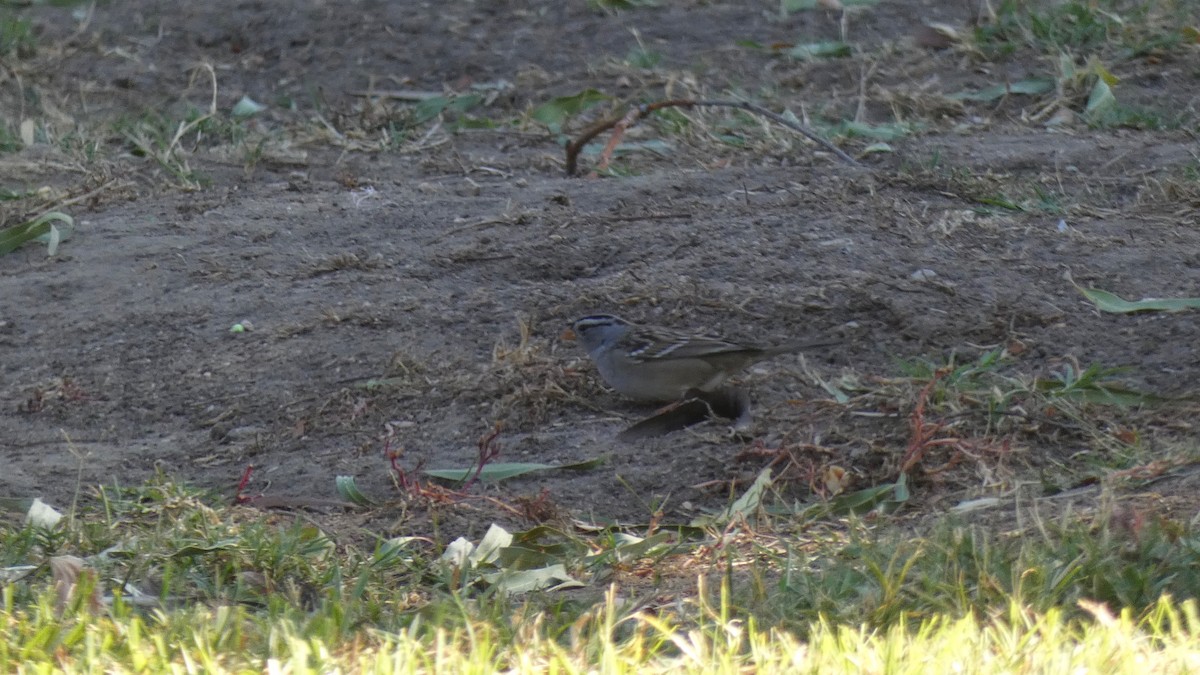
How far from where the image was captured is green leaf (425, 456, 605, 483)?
486cm

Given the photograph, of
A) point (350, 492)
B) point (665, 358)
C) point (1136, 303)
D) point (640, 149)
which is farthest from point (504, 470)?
point (640, 149)

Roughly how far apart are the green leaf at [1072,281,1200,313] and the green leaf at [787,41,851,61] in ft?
14.0

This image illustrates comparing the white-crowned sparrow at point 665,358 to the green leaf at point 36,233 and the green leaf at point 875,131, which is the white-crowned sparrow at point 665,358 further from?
the green leaf at point 36,233

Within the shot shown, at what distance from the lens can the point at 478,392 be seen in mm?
5430

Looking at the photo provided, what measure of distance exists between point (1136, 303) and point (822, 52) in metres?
4.44

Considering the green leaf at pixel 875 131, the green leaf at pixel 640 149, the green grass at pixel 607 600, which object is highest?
the green grass at pixel 607 600

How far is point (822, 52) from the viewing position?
9.63m

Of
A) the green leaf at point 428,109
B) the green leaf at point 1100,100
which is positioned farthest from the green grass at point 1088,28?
the green leaf at point 428,109

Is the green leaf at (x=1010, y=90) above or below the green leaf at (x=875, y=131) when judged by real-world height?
below

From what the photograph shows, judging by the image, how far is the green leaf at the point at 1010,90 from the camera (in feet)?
28.1

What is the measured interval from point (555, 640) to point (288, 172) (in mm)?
5240

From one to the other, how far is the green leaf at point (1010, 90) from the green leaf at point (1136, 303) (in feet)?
10.3

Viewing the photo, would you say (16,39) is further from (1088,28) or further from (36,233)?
(1088,28)

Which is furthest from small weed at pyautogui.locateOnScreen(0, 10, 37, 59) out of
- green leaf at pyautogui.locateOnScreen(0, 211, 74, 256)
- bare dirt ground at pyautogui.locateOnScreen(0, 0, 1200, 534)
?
green leaf at pyautogui.locateOnScreen(0, 211, 74, 256)
